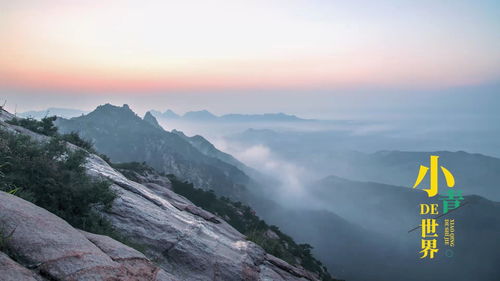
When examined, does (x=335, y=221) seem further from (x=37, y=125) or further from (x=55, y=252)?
(x=55, y=252)

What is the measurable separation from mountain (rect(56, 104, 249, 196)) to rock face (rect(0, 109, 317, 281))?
89542 millimetres

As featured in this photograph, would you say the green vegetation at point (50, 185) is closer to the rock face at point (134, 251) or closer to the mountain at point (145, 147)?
the rock face at point (134, 251)

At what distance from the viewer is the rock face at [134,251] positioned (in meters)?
6.58

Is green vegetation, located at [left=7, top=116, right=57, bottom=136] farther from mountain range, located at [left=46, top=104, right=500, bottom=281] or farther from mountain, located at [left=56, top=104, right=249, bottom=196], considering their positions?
mountain range, located at [left=46, top=104, right=500, bottom=281]

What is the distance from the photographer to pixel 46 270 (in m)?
6.30

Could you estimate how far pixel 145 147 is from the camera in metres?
141

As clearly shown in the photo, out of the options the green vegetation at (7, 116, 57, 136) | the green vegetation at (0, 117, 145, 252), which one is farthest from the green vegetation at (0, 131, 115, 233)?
the green vegetation at (7, 116, 57, 136)

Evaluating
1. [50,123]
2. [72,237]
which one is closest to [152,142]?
[50,123]

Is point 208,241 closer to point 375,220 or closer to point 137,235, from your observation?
point 137,235

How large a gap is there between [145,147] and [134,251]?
139 metres

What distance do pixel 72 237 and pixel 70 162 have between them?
6.30 metres

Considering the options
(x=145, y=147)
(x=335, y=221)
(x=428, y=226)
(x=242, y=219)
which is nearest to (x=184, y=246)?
(x=242, y=219)

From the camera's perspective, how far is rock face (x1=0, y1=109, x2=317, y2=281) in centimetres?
658

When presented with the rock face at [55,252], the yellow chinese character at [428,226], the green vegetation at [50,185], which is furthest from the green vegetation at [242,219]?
the rock face at [55,252]
